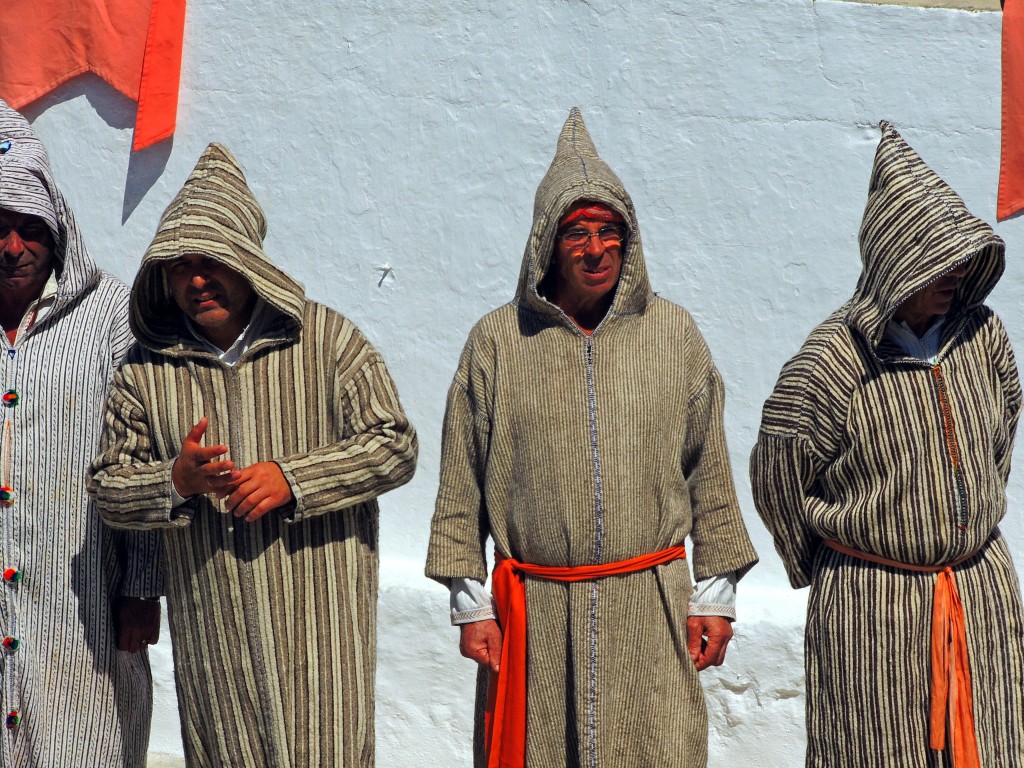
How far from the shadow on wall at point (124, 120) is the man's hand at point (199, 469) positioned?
2.24 metres

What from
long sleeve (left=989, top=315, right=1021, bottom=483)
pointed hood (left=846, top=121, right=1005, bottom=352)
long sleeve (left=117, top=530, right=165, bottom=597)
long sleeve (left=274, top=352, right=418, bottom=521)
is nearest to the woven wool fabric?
long sleeve (left=117, top=530, right=165, bottom=597)

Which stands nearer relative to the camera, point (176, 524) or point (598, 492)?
point (176, 524)

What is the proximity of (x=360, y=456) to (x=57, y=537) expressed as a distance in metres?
0.94

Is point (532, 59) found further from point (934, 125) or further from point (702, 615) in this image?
point (702, 615)

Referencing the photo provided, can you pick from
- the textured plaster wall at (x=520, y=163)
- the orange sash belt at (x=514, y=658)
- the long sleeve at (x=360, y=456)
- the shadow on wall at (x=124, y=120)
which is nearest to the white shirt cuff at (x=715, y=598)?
the orange sash belt at (x=514, y=658)

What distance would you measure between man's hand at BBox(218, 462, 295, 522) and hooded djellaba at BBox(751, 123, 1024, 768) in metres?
1.31

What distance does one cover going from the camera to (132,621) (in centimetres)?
373

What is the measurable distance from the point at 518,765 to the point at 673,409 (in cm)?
103

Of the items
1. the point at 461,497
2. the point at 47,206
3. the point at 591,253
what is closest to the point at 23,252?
the point at 47,206

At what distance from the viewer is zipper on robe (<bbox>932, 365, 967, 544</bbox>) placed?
132 inches

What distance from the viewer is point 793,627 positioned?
4.78 metres

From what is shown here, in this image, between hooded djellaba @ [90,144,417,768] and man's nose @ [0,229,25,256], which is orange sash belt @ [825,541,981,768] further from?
man's nose @ [0,229,25,256]

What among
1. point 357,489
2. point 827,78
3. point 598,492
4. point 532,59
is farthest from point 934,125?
point 357,489

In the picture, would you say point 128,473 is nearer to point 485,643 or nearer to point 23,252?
point 23,252
